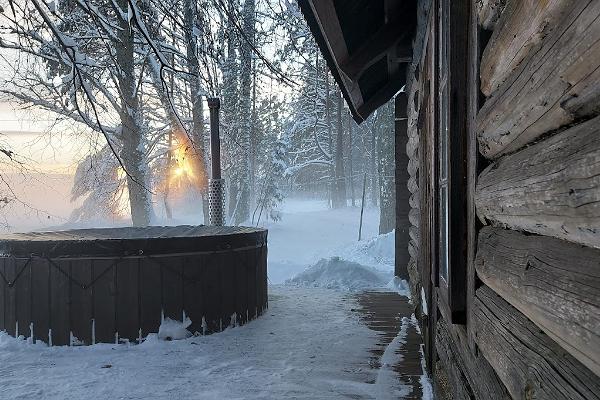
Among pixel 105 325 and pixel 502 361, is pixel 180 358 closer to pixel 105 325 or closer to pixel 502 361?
pixel 105 325

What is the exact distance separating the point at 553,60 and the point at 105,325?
18.5 feet

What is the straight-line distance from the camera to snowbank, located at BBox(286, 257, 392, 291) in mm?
9766

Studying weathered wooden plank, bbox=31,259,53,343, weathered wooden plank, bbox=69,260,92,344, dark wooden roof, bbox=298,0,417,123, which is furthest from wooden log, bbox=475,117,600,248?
weathered wooden plank, bbox=31,259,53,343

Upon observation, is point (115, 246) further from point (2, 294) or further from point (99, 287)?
point (2, 294)

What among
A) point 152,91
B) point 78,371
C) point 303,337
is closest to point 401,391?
point 303,337

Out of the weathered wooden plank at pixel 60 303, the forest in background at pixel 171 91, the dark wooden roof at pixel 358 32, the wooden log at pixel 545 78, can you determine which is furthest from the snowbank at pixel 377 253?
the wooden log at pixel 545 78

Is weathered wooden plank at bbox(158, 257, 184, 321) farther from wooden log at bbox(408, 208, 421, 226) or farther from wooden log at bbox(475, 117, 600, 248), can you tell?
wooden log at bbox(475, 117, 600, 248)

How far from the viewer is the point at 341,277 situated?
10188 millimetres

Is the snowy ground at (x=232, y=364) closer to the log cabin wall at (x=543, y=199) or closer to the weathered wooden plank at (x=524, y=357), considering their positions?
the weathered wooden plank at (x=524, y=357)

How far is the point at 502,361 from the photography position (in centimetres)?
171

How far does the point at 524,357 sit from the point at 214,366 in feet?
13.1

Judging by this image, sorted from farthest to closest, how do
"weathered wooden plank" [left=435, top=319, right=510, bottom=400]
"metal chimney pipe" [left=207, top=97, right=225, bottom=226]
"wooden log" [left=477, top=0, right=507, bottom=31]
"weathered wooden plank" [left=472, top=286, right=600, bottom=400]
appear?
"metal chimney pipe" [left=207, top=97, right=225, bottom=226], "weathered wooden plank" [left=435, top=319, right=510, bottom=400], "wooden log" [left=477, top=0, right=507, bottom=31], "weathered wooden plank" [left=472, top=286, right=600, bottom=400]

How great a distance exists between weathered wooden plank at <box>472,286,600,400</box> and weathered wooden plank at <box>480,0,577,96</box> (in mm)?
742

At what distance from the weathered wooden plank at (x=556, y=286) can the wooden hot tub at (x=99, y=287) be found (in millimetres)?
4826
